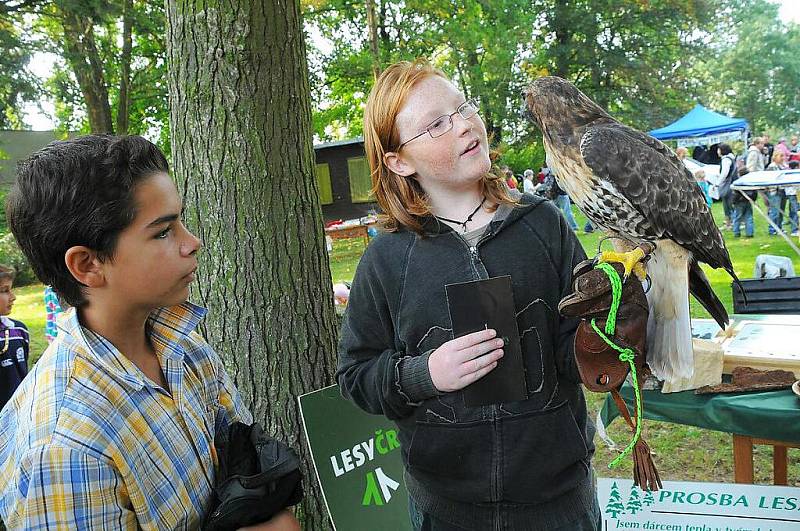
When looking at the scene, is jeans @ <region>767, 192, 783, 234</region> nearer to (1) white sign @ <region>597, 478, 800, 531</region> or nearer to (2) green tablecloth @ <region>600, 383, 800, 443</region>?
(2) green tablecloth @ <region>600, 383, 800, 443</region>

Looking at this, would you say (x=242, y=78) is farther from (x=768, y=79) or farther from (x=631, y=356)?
(x=768, y=79)

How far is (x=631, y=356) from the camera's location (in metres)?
1.40

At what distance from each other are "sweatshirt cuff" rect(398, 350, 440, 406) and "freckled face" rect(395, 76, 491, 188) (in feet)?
1.53

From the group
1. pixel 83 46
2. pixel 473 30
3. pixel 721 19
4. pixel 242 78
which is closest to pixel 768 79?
pixel 721 19

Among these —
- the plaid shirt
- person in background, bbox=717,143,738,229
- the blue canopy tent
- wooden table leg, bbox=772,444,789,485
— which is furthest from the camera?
the blue canopy tent

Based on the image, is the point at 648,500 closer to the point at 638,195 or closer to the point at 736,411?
the point at 736,411

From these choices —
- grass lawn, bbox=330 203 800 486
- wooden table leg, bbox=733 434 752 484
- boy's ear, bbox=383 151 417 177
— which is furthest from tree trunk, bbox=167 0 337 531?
wooden table leg, bbox=733 434 752 484

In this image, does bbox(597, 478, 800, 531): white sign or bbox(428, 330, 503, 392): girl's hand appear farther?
bbox(597, 478, 800, 531): white sign

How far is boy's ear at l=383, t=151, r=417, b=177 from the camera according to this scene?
5.21ft

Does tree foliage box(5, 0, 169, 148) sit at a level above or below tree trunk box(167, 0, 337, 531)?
above

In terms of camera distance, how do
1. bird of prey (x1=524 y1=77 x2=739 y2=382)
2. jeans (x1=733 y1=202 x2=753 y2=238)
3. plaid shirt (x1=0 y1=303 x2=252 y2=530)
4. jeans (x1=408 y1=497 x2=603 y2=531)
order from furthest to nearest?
jeans (x1=733 y1=202 x2=753 y2=238), bird of prey (x1=524 y1=77 x2=739 y2=382), jeans (x1=408 y1=497 x2=603 y2=531), plaid shirt (x1=0 y1=303 x2=252 y2=530)

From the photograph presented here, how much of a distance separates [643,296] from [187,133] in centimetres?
200

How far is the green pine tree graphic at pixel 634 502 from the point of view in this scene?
8.33 ft

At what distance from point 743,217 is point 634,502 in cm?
1041
